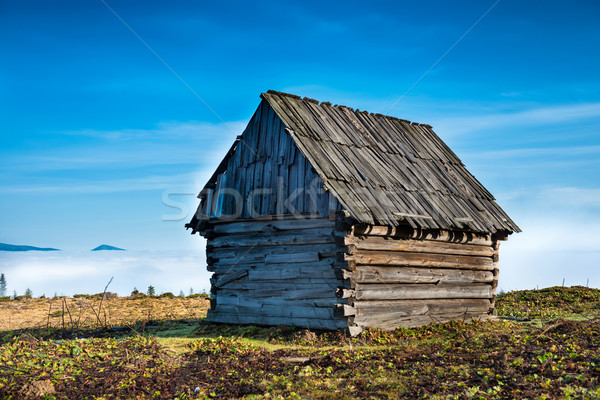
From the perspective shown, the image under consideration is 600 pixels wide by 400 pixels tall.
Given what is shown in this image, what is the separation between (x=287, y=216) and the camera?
15.3 m

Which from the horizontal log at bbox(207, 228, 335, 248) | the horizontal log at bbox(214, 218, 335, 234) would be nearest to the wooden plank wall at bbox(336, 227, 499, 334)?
the horizontal log at bbox(207, 228, 335, 248)

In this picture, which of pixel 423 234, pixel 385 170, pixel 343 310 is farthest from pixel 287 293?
pixel 385 170

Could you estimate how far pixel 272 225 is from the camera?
1570 cm

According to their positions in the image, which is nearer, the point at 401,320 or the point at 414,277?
the point at 401,320

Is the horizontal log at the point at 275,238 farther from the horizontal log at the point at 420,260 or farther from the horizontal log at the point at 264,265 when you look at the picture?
the horizontal log at the point at 420,260

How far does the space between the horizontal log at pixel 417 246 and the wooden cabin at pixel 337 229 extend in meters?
0.05

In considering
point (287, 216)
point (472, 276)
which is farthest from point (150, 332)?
point (472, 276)

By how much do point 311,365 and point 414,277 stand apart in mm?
6040

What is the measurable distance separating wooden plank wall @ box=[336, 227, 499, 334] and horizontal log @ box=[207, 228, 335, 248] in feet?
2.40

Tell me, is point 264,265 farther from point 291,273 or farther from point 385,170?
point 385,170

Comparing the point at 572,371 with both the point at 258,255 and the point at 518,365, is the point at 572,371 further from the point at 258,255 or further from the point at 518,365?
the point at 258,255

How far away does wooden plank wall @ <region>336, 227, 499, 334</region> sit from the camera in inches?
542

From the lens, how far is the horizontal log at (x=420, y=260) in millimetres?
14008

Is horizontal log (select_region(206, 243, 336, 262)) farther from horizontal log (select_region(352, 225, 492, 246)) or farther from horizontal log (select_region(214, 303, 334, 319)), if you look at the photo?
horizontal log (select_region(214, 303, 334, 319))
